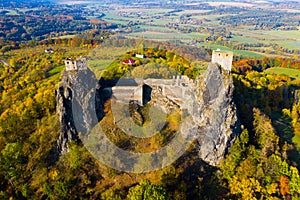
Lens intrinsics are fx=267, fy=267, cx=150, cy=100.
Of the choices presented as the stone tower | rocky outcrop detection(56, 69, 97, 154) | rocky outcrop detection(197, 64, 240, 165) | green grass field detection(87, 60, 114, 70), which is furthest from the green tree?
green grass field detection(87, 60, 114, 70)

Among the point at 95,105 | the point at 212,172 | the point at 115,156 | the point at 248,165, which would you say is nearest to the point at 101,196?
the point at 115,156

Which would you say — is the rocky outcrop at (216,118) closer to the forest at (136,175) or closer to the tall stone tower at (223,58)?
the forest at (136,175)

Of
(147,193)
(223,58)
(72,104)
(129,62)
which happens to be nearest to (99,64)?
(129,62)

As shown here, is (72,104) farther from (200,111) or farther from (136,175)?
(200,111)

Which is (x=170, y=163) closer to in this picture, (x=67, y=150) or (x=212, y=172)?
(x=212, y=172)

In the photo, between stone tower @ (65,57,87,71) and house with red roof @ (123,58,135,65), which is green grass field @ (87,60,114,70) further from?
stone tower @ (65,57,87,71)

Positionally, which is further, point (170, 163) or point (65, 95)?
point (65, 95)
